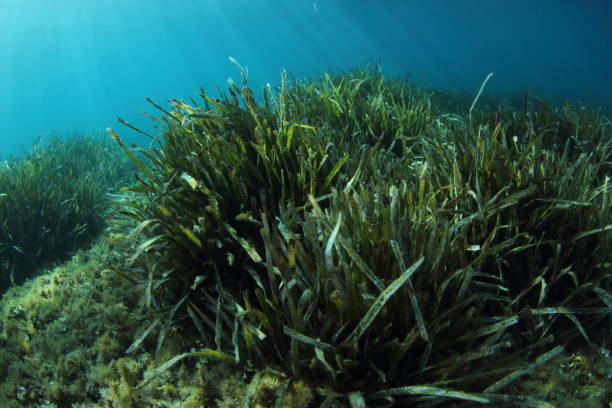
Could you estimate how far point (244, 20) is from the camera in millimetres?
80062

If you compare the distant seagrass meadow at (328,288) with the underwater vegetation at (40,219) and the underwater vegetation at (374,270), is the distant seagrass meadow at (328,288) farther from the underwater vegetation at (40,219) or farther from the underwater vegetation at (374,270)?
the underwater vegetation at (40,219)

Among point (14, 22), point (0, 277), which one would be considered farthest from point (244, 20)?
point (0, 277)

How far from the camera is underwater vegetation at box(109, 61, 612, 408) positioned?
1595 mm

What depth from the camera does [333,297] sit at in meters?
1.57

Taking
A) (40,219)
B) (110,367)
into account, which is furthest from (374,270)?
(40,219)

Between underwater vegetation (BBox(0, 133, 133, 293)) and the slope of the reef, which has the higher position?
underwater vegetation (BBox(0, 133, 133, 293))

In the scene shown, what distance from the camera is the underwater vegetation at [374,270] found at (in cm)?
159

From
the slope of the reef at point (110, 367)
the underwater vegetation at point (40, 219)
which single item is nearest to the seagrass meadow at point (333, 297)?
the slope of the reef at point (110, 367)

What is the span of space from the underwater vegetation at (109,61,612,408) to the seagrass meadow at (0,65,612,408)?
0.04ft

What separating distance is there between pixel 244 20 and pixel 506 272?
8933 cm

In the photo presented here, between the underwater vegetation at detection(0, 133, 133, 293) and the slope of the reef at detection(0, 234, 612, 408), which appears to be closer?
the slope of the reef at detection(0, 234, 612, 408)

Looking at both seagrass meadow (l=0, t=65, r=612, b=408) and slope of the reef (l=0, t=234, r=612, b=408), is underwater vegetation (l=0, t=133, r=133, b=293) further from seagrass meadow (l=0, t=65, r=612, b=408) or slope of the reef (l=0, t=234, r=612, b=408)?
slope of the reef (l=0, t=234, r=612, b=408)

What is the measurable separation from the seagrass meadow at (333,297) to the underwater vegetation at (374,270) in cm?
1

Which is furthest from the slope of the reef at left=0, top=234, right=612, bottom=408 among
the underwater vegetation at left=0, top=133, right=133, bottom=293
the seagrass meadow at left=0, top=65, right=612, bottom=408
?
the underwater vegetation at left=0, top=133, right=133, bottom=293
